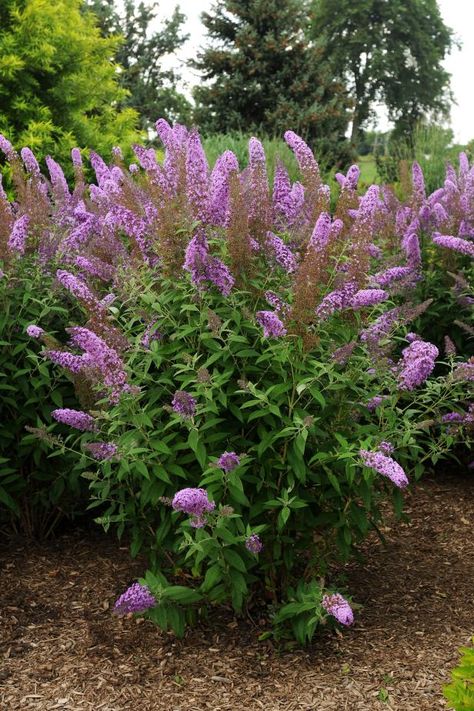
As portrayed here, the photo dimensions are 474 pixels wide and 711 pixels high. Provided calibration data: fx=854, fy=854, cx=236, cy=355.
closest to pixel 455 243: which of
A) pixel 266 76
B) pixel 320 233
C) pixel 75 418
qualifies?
pixel 320 233

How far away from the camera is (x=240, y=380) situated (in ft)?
11.3

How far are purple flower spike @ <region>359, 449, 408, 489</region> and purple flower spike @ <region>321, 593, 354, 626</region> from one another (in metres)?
0.57

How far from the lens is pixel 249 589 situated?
414 cm

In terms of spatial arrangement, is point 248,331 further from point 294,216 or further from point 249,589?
point 249,589

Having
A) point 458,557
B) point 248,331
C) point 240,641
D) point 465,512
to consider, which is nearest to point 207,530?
point 240,641

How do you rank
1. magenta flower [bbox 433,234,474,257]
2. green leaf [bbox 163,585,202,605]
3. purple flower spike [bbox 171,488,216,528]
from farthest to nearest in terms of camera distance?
magenta flower [bbox 433,234,474,257], green leaf [bbox 163,585,202,605], purple flower spike [bbox 171,488,216,528]

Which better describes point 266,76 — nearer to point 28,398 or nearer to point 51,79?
point 51,79

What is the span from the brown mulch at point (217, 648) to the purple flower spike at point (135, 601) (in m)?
0.35

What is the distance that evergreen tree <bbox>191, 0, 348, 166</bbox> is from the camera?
25.5 metres

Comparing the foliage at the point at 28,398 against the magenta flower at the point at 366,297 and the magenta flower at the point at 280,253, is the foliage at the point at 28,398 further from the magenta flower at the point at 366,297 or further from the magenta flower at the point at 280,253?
the magenta flower at the point at 366,297

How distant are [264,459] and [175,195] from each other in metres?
1.27

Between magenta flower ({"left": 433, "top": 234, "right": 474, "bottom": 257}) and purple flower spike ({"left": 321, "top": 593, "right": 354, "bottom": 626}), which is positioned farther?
magenta flower ({"left": 433, "top": 234, "right": 474, "bottom": 257})

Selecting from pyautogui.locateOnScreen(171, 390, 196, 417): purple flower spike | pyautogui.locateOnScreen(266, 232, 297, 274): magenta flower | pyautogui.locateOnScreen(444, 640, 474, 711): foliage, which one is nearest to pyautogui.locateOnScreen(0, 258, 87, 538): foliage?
pyautogui.locateOnScreen(171, 390, 196, 417): purple flower spike

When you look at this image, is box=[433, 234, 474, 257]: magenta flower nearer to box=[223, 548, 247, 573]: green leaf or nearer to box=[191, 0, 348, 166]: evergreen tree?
box=[223, 548, 247, 573]: green leaf
